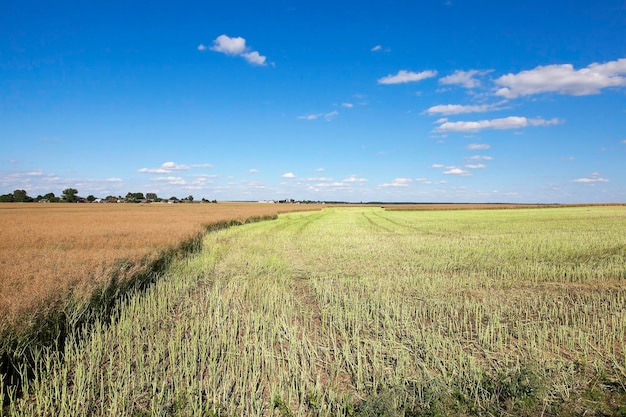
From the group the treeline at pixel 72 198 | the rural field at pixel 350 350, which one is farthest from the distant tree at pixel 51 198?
the rural field at pixel 350 350

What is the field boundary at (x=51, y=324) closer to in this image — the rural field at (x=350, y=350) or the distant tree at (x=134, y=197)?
the rural field at (x=350, y=350)

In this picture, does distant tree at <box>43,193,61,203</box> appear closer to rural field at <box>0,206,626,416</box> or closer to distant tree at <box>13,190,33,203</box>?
distant tree at <box>13,190,33,203</box>

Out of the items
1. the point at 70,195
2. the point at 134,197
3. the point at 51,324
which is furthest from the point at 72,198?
the point at 51,324

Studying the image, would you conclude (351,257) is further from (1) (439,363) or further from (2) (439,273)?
(1) (439,363)

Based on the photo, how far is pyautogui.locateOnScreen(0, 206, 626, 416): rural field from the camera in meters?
4.30

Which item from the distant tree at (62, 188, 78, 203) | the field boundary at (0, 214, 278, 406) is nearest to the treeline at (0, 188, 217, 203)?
the distant tree at (62, 188, 78, 203)

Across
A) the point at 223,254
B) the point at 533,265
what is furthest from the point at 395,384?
the point at 223,254

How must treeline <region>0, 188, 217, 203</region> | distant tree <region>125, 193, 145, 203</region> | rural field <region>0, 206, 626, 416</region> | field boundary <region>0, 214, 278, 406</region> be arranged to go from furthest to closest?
distant tree <region>125, 193, 145, 203</region> < treeline <region>0, 188, 217, 203</region> < field boundary <region>0, 214, 278, 406</region> < rural field <region>0, 206, 626, 416</region>

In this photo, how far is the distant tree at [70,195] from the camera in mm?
104125

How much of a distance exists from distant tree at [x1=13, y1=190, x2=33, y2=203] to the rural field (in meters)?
103

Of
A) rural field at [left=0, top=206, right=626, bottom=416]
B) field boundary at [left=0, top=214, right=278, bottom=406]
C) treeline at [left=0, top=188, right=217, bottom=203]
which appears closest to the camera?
rural field at [left=0, top=206, right=626, bottom=416]

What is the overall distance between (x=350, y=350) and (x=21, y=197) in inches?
4358

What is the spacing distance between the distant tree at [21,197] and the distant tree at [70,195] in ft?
36.3

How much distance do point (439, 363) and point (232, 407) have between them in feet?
8.96
